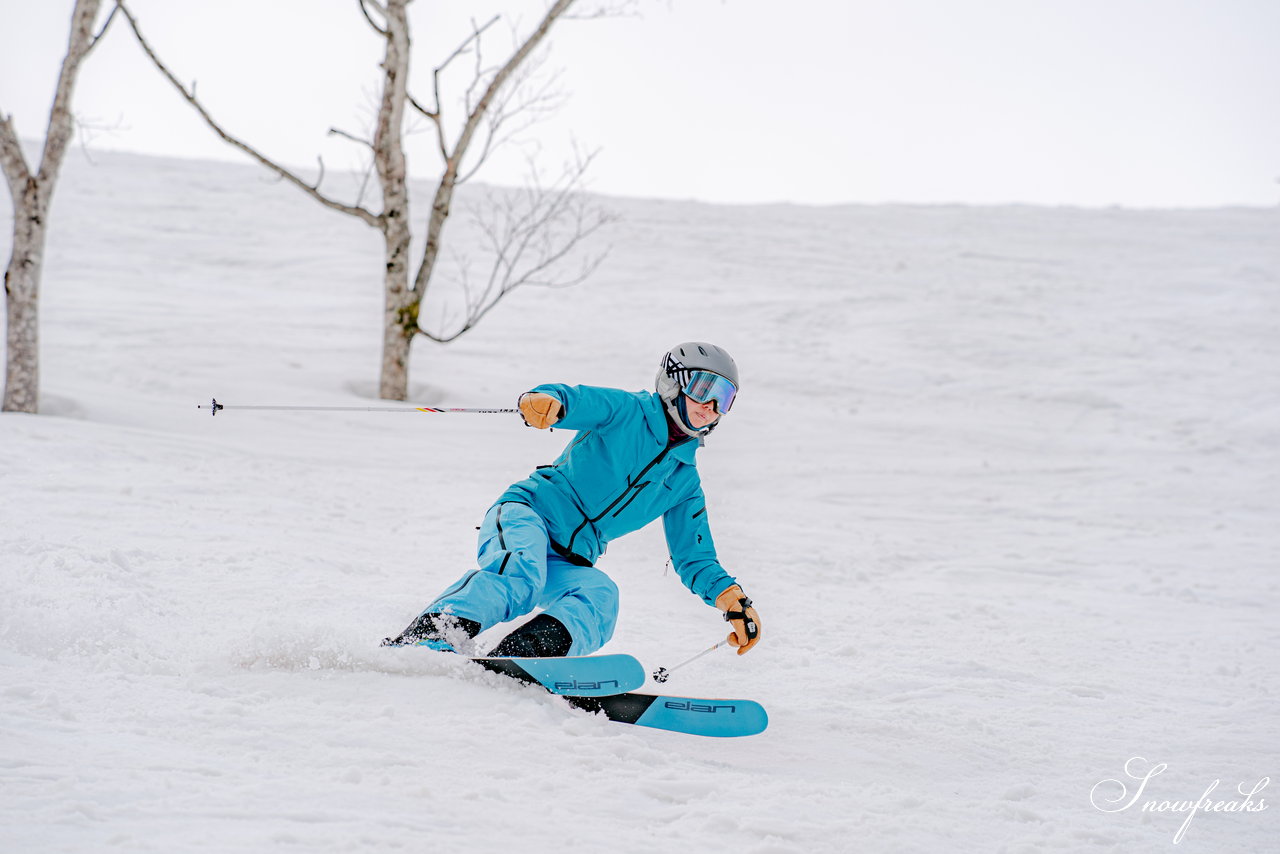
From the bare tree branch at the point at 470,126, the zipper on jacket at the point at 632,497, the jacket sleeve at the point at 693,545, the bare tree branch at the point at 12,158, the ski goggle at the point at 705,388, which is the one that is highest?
the bare tree branch at the point at 470,126

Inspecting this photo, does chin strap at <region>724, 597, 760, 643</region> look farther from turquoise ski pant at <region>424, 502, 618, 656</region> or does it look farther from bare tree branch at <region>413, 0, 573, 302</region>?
bare tree branch at <region>413, 0, 573, 302</region>

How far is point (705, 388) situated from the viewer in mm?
3547

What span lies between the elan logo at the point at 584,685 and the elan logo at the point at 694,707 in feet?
0.63

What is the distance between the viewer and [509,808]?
87.0 inches

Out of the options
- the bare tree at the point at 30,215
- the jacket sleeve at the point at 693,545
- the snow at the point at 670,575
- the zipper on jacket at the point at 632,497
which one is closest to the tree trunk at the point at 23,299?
the bare tree at the point at 30,215

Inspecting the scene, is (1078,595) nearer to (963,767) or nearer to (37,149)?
(963,767)

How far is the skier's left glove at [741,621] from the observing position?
11.5 feet

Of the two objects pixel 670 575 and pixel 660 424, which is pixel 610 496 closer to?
pixel 660 424

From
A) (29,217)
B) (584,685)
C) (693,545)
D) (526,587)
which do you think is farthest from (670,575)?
(29,217)

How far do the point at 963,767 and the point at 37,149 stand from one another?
82.2 ft

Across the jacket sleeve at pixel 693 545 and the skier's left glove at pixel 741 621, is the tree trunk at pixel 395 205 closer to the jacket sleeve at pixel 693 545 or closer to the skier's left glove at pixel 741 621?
the jacket sleeve at pixel 693 545

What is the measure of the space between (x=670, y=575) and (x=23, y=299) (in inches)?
197

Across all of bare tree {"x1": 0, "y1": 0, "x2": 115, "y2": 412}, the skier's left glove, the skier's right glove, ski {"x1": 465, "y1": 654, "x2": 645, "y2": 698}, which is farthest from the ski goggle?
bare tree {"x1": 0, "y1": 0, "x2": 115, "y2": 412}

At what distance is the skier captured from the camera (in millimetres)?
3338
